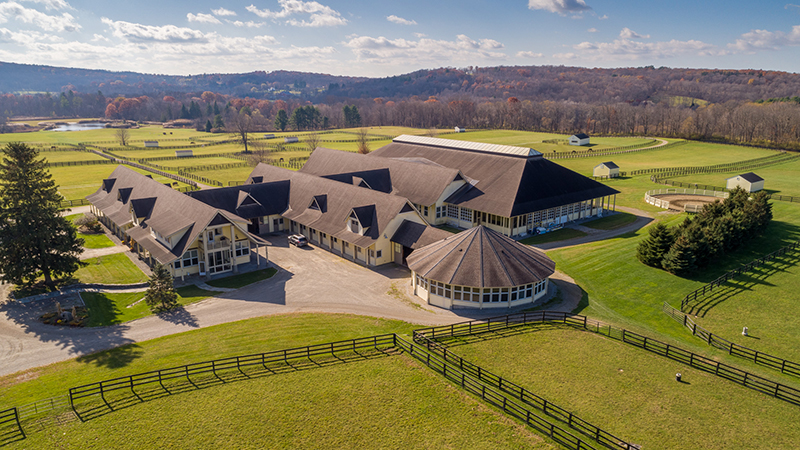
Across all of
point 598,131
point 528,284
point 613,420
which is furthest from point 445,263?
point 598,131

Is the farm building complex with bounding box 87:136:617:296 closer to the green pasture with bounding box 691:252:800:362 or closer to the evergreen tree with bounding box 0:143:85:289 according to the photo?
the evergreen tree with bounding box 0:143:85:289

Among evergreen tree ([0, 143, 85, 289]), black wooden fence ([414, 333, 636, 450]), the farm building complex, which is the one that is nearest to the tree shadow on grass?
black wooden fence ([414, 333, 636, 450])

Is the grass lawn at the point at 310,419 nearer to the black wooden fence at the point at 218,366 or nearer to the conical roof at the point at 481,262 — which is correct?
the black wooden fence at the point at 218,366

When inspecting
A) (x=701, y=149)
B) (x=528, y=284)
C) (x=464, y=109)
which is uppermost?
(x=464, y=109)

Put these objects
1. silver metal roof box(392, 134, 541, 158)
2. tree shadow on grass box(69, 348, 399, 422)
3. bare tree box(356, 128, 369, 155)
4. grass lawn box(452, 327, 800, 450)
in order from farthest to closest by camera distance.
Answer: bare tree box(356, 128, 369, 155), silver metal roof box(392, 134, 541, 158), tree shadow on grass box(69, 348, 399, 422), grass lawn box(452, 327, 800, 450)

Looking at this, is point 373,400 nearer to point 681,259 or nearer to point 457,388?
Result: point 457,388

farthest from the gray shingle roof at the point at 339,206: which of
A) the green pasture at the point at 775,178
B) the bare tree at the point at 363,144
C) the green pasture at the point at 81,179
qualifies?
the green pasture at the point at 775,178
